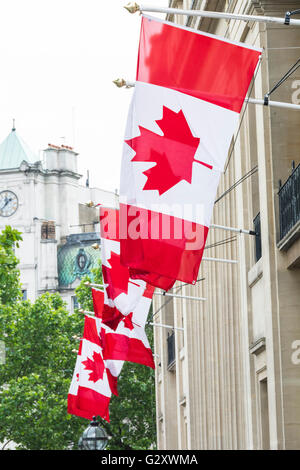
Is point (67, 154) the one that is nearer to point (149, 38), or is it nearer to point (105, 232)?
point (105, 232)

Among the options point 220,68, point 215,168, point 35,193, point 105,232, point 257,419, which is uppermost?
point 35,193

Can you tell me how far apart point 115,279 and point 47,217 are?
88.5m

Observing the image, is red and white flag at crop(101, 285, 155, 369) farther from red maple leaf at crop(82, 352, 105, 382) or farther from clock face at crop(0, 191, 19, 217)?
clock face at crop(0, 191, 19, 217)

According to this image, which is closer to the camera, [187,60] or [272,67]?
[187,60]

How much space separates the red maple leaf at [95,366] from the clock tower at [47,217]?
75.1m

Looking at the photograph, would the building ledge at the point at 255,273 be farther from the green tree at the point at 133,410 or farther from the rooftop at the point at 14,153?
the rooftop at the point at 14,153

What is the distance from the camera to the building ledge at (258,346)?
21.9 meters

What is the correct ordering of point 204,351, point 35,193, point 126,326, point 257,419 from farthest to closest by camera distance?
point 35,193
point 204,351
point 126,326
point 257,419

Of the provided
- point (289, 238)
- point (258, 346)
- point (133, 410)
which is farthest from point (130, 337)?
point (133, 410)

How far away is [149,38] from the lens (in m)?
15.6

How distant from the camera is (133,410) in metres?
65.7

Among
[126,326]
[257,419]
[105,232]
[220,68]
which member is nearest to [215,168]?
[220,68]

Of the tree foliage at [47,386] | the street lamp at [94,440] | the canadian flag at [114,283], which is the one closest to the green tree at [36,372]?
the tree foliage at [47,386]

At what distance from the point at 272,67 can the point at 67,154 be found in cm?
9291
